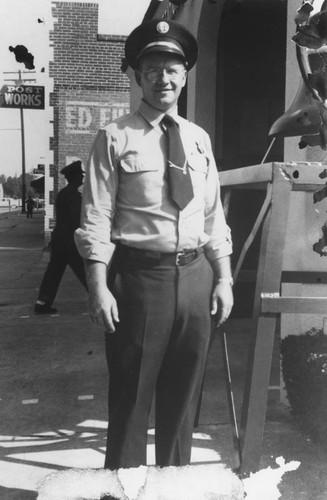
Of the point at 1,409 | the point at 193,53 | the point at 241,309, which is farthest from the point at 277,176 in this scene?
the point at 241,309

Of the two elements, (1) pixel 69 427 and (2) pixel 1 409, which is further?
(2) pixel 1 409

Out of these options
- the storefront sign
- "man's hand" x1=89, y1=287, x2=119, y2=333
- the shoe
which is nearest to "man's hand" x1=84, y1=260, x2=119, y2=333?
"man's hand" x1=89, y1=287, x2=119, y2=333

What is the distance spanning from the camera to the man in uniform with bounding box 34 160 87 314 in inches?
303

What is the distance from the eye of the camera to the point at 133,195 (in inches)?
101

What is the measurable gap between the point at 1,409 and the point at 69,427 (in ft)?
2.13

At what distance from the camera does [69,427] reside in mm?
4242

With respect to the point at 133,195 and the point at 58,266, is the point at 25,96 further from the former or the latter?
the point at 133,195

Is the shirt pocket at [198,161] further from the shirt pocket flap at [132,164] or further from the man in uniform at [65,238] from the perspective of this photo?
the man in uniform at [65,238]

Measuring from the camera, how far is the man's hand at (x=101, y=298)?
8.21 ft

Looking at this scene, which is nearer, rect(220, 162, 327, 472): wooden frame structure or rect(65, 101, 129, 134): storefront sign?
rect(220, 162, 327, 472): wooden frame structure

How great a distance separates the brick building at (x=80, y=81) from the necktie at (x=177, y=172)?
15.6 metres

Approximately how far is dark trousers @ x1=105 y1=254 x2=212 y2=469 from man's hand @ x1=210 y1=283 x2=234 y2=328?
1.4 inches

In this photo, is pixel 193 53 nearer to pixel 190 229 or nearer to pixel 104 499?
pixel 190 229

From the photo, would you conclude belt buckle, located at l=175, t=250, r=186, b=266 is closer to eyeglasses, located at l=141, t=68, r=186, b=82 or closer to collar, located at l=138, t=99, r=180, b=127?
collar, located at l=138, t=99, r=180, b=127
